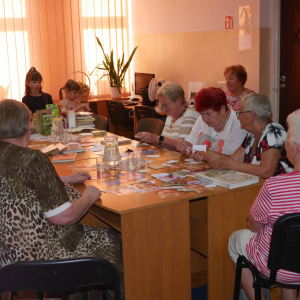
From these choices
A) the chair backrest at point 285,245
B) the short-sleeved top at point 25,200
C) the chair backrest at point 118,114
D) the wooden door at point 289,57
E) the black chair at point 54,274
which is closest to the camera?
the black chair at point 54,274

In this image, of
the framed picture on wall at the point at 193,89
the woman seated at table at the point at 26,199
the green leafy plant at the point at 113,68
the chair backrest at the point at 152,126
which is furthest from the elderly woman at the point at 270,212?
the green leafy plant at the point at 113,68

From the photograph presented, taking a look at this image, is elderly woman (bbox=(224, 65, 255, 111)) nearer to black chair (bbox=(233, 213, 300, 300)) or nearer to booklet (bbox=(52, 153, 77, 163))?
booklet (bbox=(52, 153, 77, 163))

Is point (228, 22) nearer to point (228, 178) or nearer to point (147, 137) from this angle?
point (147, 137)

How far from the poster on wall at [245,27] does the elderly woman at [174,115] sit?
1971 mm

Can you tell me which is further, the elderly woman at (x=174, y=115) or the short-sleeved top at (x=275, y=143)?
the elderly woman at (x=174, y=115)

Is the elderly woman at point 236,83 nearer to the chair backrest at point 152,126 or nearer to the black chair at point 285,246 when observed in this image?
the chair backrest at point 152,126

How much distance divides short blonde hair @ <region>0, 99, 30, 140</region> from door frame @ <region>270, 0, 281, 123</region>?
4.06 meters

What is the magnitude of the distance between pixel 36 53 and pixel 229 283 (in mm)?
6223

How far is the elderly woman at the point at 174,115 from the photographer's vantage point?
12.4 feet

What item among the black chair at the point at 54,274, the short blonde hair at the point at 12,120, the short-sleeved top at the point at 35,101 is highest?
the short blonde hair at the point at 12,120

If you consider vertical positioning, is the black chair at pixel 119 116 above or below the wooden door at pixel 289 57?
below

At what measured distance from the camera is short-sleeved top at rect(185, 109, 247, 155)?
3330 mm

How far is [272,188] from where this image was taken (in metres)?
1.80

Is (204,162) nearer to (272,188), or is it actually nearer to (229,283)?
(229,283)
